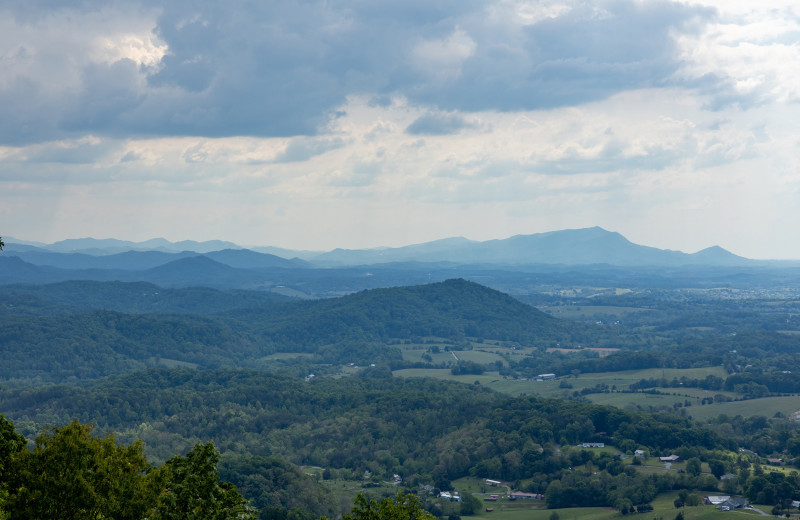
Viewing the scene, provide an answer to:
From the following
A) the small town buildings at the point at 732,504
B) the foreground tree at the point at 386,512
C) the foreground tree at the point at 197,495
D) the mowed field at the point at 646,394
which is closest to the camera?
the foreground tree at the point at 197,495

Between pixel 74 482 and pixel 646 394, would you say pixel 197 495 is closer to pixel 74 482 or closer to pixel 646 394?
pixel 74 482

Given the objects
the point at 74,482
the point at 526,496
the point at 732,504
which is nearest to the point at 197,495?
the point at 74,482

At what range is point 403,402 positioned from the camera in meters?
149

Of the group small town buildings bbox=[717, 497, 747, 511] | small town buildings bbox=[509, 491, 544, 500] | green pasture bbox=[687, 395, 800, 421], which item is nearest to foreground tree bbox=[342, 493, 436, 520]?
small town buildings bbox=[717, 497, 747, 511]

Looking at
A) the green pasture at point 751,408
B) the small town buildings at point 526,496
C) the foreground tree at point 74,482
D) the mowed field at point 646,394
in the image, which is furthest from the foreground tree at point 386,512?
→ the mowed field at point 646,394

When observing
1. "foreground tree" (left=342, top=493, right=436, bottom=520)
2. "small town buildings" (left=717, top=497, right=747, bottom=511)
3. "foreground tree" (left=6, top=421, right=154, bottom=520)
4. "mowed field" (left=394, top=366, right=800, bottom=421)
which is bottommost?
"mowed field" (left=394, top=366, right=800, bottom=421)

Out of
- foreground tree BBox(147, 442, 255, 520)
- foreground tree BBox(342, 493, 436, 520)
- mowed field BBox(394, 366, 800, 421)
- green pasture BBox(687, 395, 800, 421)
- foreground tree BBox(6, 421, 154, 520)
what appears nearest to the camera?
foreground tree BBox(147, 442, 255, 520)

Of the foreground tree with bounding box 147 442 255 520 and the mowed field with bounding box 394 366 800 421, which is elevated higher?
the foreground tree with bounding box 147 442 255 520

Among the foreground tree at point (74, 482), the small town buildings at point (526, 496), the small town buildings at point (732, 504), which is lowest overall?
the small town buildings at point (526, 496)

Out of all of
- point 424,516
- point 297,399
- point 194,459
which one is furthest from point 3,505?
point 297,399

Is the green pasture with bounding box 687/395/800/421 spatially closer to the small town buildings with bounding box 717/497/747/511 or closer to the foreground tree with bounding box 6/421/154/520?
the small town buildings with bounding box 717/497/747/511

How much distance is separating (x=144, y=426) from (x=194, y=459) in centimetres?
12026

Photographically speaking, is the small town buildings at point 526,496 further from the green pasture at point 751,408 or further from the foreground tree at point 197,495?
the foreground tree at point 197,495

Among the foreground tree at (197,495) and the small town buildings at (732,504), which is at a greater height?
the foreground tree at (197,495)
